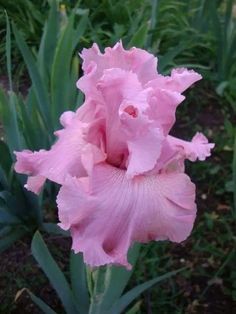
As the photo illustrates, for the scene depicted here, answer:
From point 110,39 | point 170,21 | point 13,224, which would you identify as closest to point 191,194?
point 13,224

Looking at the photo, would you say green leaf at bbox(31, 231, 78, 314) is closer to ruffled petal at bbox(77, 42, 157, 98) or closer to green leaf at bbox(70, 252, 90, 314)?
green leaf at bbox(70, 252, 90, 314)

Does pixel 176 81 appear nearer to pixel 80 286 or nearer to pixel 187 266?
pixel 80 286

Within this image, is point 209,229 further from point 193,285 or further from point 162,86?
point 162,86

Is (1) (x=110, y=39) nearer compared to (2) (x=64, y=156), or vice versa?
(2) (x=64, y=156)

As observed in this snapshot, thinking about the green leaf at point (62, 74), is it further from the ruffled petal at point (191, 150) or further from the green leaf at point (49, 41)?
the ruffled petal at point (191, 150)

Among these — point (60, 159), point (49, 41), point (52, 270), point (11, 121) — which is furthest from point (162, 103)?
point (49, 41)

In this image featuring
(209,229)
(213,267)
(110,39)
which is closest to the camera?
(213,267)

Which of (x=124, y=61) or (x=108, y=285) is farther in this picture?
(x=108, y=285)
